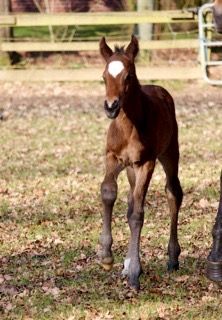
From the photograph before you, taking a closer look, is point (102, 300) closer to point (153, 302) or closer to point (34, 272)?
point (153, 302)

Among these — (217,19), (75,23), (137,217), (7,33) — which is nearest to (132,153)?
(137,217)

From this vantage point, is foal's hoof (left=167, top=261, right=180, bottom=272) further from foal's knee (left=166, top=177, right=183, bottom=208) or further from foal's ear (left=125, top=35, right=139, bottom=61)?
foal's ear (left=125, top=35, right=139, bottom=61)

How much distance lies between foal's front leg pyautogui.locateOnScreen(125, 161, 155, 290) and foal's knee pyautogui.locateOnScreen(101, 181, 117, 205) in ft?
0.50

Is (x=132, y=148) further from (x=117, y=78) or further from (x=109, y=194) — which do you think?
(x=117, y=78)

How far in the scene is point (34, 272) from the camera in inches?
281

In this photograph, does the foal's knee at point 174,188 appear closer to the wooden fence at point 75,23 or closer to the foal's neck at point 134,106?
the foal's neck at point 134,106

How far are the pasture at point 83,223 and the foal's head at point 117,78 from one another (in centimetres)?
143

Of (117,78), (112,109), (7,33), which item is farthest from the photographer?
(7,33)

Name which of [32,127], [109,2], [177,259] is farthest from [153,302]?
[109,2]

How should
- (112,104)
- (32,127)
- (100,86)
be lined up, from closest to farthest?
(112,104) → (32,127) → (100,86)

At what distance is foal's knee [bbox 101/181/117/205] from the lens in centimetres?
647

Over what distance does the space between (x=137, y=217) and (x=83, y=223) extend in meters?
2.34

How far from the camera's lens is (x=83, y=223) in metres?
8.74

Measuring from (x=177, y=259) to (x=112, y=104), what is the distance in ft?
5.67
